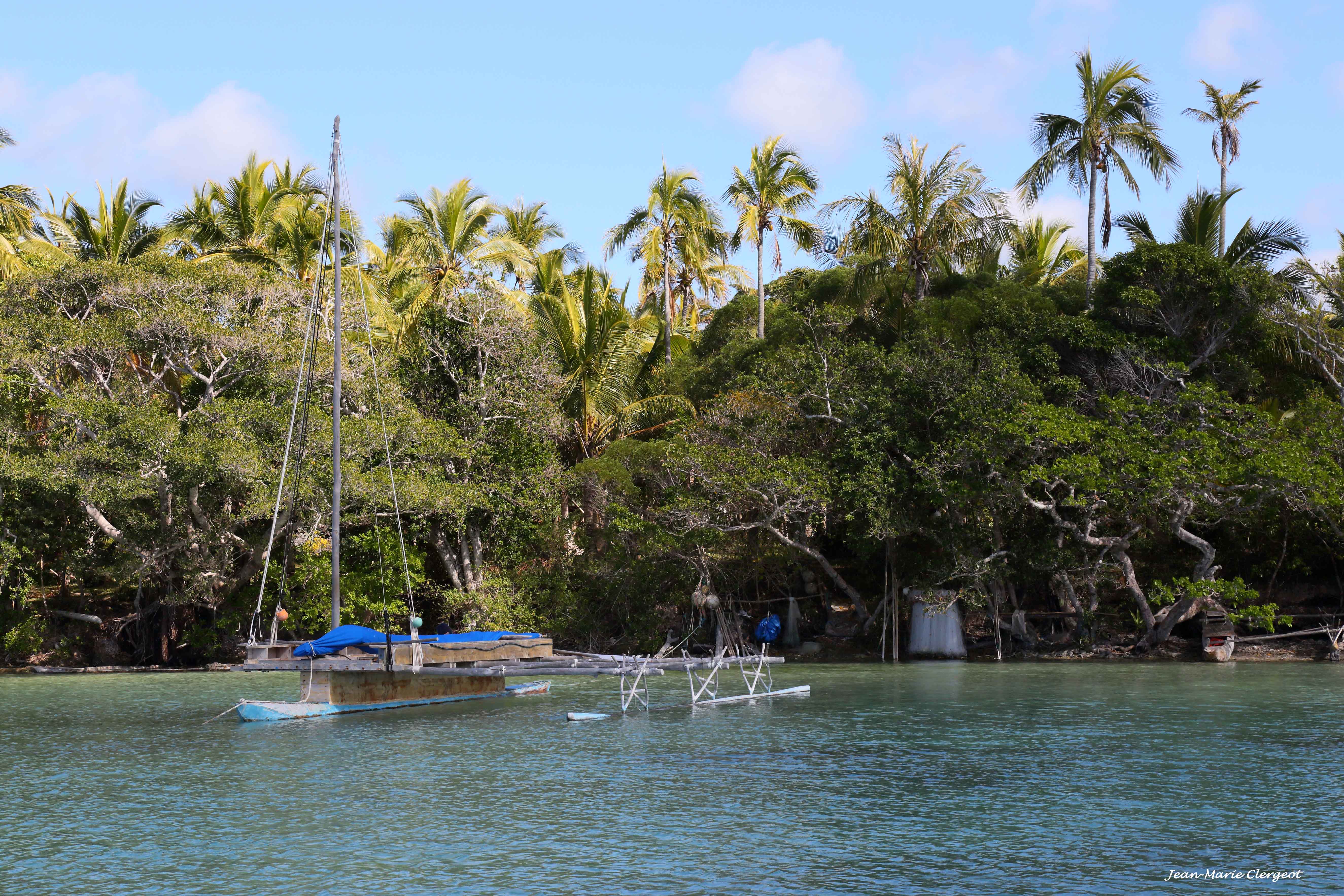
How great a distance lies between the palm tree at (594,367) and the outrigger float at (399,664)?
14265mm

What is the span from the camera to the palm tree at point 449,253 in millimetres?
40156

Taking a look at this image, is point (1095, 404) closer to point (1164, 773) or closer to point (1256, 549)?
point (1256, 549)

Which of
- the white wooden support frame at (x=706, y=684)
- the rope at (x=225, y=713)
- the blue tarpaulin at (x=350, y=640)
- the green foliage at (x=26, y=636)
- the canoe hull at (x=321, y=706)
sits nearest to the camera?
the rope at (x=225, y=713)

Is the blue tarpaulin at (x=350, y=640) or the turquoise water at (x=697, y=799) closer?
the turquoise water at (x=697, y=799)

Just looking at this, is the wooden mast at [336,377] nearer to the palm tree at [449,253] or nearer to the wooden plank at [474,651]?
the wooden plank at [474,651]

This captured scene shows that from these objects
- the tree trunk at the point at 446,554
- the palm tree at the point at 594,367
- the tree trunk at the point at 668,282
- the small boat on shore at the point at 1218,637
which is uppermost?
the tree trunk at the point at 668,282

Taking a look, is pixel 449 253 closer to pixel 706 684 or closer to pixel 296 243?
pixel 296 243

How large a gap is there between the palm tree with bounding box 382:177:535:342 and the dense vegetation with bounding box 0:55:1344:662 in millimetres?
175

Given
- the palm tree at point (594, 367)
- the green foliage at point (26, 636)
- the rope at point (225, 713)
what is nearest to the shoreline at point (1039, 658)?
the green foliage at point (26, 636)

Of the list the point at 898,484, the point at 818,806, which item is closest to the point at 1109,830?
the point at 818,806

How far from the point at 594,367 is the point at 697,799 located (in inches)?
1155

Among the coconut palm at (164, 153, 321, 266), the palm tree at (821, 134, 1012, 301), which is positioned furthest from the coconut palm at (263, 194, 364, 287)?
the palm tree at (821, 134, 1012, 301)

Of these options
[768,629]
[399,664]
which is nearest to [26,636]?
[399,664]

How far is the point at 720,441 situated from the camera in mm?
35438
